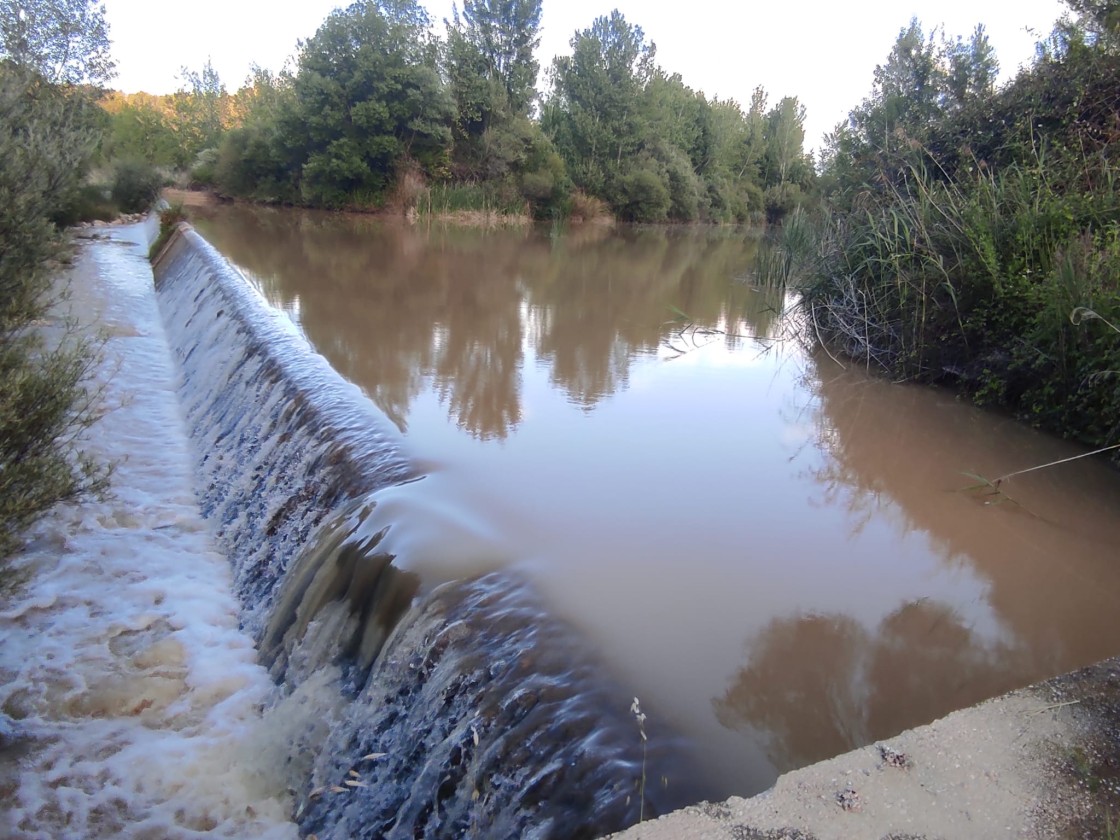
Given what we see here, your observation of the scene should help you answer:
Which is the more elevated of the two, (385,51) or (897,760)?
(385,51)

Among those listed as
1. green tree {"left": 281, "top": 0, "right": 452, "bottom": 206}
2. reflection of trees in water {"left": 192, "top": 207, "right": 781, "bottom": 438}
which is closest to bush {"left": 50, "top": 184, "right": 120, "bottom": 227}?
reflection of trees in water {"left": 192, "top": 207, "right": 781, "bottom": 438}

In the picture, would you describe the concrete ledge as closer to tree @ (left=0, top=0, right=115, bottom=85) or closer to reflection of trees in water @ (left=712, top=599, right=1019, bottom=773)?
reflection of trees in water @ (left=712, top=599, right=1019, bottom=773)

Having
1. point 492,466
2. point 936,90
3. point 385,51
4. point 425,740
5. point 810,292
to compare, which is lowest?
point 425,740

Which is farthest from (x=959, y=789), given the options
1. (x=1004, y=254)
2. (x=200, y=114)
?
(x=200, y=114)

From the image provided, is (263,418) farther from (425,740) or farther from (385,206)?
(385,206)

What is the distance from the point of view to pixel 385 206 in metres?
29.2

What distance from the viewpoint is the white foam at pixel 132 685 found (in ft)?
10.2

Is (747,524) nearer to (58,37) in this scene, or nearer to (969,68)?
(969,68)

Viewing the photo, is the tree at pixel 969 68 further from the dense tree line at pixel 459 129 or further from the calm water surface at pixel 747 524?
the dense tree line at pixel 459 129

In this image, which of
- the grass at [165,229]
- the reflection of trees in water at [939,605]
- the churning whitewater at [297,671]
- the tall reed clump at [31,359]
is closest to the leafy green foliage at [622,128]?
the grass at [165,229]

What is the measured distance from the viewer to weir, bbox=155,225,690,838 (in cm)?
237

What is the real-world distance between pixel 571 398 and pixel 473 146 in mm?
26982

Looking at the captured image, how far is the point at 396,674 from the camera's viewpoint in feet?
10.0

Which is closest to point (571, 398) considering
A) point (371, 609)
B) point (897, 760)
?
point (371, 609)
